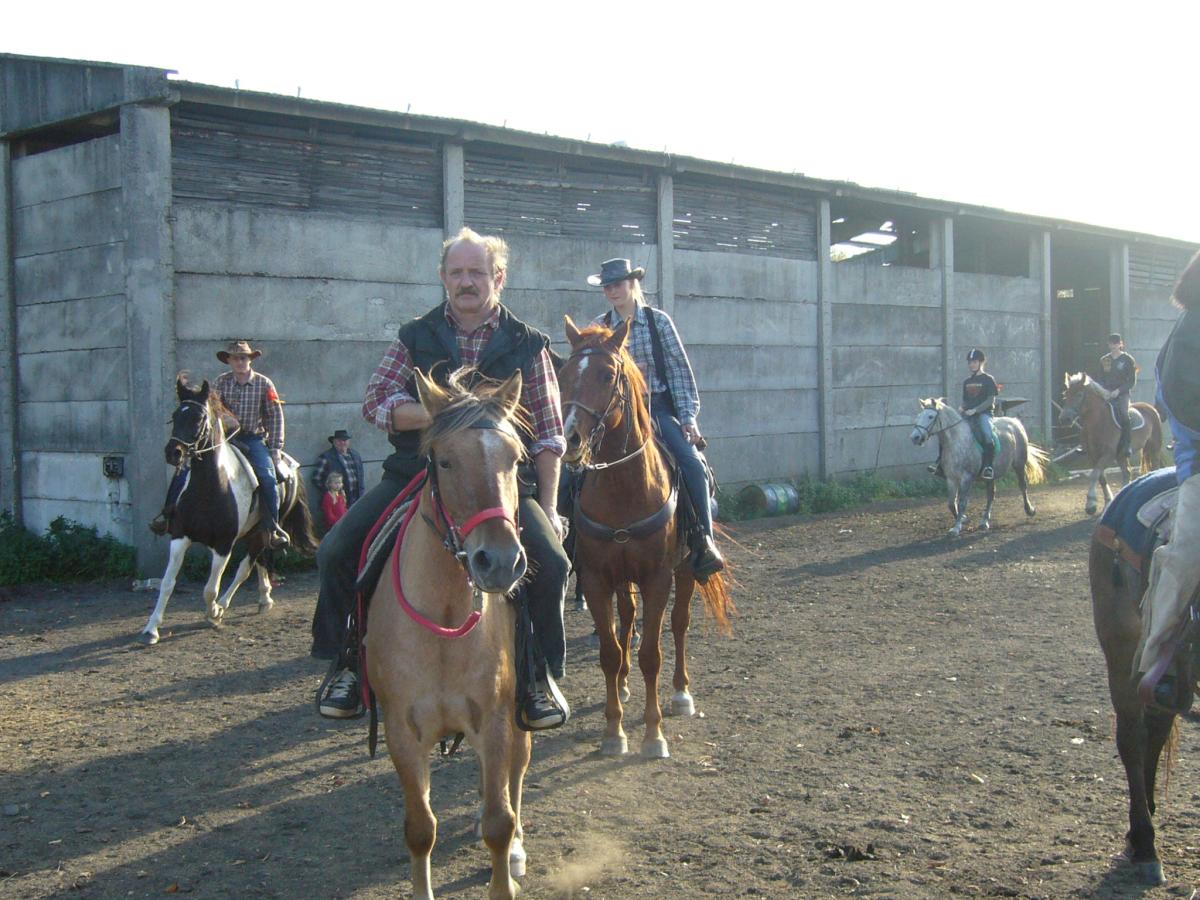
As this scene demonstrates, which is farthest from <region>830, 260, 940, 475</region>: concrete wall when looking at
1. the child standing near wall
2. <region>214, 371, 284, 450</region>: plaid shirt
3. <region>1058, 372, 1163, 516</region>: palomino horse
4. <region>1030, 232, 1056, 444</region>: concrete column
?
<region>214, 371, 284, 450</region>: plaid shirt

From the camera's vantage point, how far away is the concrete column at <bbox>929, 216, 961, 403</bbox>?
20578mm

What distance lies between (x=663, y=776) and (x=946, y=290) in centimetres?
1680

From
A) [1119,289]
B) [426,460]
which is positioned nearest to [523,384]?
[426,460]

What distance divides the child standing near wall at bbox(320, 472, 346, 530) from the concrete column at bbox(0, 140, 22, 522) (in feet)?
12.8

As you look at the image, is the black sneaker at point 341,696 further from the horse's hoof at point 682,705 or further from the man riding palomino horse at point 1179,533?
the man riding palomino horse at point 1179,533

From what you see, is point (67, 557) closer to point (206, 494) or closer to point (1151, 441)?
point (206, 494)

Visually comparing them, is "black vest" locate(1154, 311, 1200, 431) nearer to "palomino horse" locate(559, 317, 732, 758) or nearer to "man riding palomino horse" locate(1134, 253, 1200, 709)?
"man riding palomino horse" locate(1134, 253, 1200, 709)

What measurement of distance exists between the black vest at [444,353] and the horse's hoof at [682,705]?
118 inches

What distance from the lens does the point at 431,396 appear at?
357 cm

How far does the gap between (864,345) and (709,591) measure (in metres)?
12.6

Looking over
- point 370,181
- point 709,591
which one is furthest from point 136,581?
point 709,591

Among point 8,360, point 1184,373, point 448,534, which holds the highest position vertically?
point 8,360

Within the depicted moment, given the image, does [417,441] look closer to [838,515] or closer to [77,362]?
[77,362]

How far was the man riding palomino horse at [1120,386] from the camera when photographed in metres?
16.9
